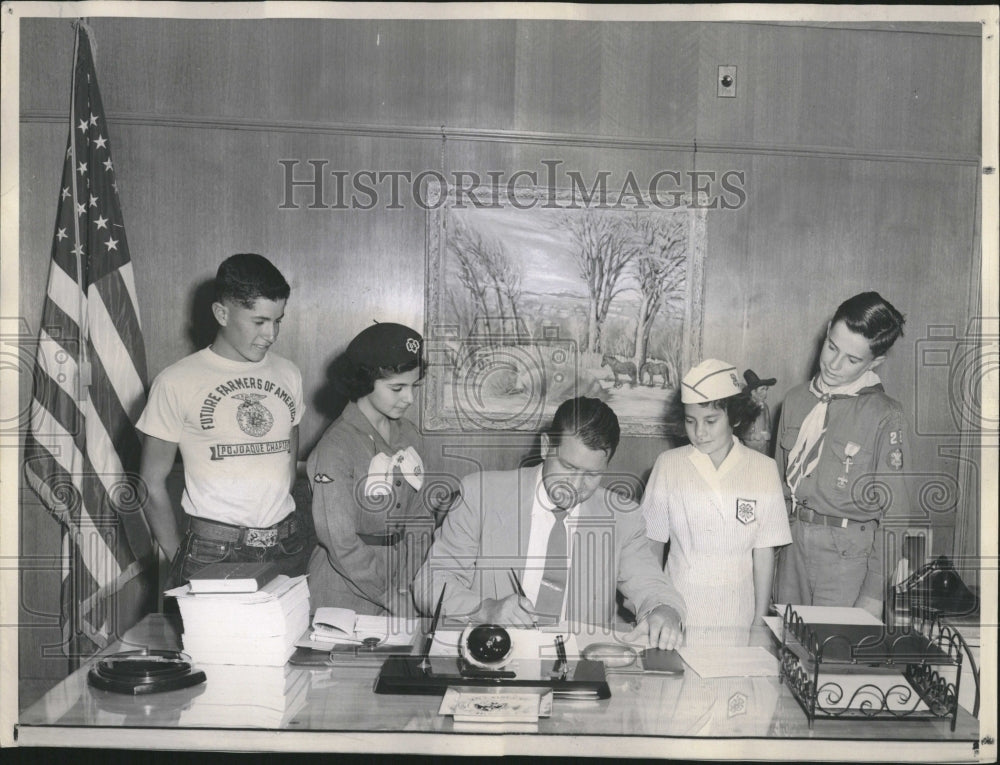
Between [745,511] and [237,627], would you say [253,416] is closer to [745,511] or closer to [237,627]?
[237,627]

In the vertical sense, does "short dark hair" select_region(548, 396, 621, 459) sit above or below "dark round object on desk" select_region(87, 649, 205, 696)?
above

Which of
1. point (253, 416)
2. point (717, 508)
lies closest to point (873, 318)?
point (717, 508)

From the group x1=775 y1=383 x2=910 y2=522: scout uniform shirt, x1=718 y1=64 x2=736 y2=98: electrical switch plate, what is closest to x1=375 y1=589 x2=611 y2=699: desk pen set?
x1=775 y1=383 x2=910 y2=522: scout uniform shirt

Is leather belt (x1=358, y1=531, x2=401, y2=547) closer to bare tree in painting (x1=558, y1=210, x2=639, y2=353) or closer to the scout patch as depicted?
bare tree in painting (x1=558, y1=210, x2=639, y2=353)

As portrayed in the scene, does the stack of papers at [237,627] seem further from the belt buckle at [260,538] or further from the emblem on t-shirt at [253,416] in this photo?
the emblem on t-shirt at [253,416]

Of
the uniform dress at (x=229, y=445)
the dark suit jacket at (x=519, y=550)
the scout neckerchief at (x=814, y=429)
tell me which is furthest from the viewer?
the scout neckerchief at (x=814, y=429)

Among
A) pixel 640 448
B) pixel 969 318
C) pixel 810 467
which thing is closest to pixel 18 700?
pixel 640 448

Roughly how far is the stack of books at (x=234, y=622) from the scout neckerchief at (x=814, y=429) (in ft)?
4.74

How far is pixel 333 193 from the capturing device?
7.86 feet

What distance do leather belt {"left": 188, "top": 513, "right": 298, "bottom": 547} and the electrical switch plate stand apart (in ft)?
5.52

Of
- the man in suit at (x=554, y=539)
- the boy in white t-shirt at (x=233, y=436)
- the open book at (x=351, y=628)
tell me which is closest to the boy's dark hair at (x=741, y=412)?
the man in suit at (x=554, y=539)

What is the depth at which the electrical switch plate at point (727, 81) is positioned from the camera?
2.33 metres

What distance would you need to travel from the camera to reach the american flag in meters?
2.36

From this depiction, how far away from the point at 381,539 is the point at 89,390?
91cm
